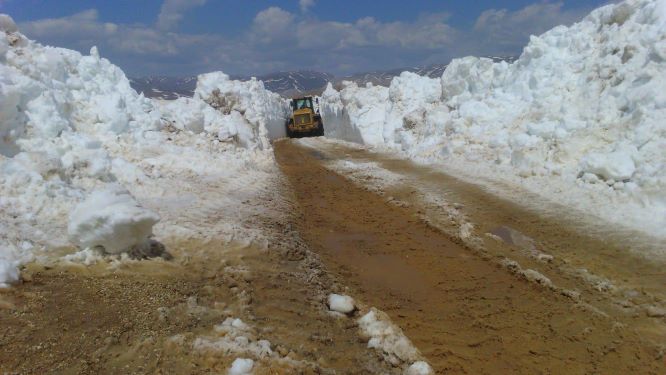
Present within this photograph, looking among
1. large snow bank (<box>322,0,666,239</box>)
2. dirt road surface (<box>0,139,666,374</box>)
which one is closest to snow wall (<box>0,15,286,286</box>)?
dirt road surface (<box>0,139,666,374</box>)

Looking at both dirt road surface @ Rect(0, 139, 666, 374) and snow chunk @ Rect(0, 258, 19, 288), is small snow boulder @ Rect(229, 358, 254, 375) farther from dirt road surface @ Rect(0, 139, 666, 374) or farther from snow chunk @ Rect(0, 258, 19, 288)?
snow chunk @ Rect(0, 258, 19, 288)

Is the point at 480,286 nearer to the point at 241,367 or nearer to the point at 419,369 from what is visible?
the point at 419,369

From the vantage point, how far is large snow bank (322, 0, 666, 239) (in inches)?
391

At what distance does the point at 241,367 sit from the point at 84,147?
8324 millimetres

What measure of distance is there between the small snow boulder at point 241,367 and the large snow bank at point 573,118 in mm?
7533

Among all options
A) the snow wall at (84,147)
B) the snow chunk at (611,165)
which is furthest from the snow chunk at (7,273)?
the snow chunk at (611,165)

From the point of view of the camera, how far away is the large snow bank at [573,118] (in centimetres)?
993

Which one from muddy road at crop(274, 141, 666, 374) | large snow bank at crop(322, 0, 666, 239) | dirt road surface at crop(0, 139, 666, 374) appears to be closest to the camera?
dirt road surface at crop(0, 139, 666, 374)

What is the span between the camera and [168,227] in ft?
27.0

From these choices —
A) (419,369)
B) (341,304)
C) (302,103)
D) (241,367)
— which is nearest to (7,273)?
(241,367)

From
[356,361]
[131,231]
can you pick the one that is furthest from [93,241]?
[356,361]

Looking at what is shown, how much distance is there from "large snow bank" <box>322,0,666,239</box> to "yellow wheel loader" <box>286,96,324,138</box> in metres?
14.1

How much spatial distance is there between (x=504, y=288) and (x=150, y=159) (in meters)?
9.91

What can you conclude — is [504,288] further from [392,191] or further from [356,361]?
[392,191]
